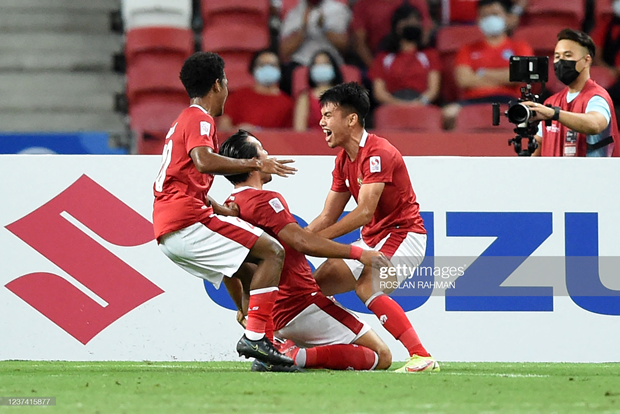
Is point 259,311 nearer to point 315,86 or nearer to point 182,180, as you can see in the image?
point 182,180

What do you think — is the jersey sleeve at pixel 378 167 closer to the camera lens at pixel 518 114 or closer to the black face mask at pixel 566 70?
the camera lens at pixel 518 114

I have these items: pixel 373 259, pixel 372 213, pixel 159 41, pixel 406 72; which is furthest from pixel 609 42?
pixel 373 259

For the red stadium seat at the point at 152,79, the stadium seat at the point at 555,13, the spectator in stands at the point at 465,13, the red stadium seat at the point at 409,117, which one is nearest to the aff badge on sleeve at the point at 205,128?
the red stadium seat at the point at 409,117

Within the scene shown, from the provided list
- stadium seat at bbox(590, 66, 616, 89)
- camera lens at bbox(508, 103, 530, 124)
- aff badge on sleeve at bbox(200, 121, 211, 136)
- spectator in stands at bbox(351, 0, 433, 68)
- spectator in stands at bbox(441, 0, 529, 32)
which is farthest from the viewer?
spectator in stands at bbox(441, 0, 529, 32)

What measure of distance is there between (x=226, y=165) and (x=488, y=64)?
459 centimetres

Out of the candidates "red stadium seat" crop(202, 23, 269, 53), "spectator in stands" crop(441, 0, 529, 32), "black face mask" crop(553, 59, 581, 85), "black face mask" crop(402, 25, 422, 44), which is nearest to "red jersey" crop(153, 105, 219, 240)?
"black face mask" crop(553, 59, 581, 85)

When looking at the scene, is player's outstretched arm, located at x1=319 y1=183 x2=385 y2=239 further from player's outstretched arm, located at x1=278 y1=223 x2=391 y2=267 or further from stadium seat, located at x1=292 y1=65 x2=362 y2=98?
stadium seat, located at x1=292 y1=65 x2=362 y2=98

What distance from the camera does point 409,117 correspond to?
8.05 metres

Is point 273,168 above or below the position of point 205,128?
below

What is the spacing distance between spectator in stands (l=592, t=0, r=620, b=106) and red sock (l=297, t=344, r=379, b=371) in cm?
512

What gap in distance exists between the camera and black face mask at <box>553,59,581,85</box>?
5.97 meters

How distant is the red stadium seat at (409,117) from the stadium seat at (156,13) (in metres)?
2.23

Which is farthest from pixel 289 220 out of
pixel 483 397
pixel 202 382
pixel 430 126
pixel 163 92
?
pixel 163 92

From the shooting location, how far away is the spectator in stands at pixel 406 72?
8.36 m
